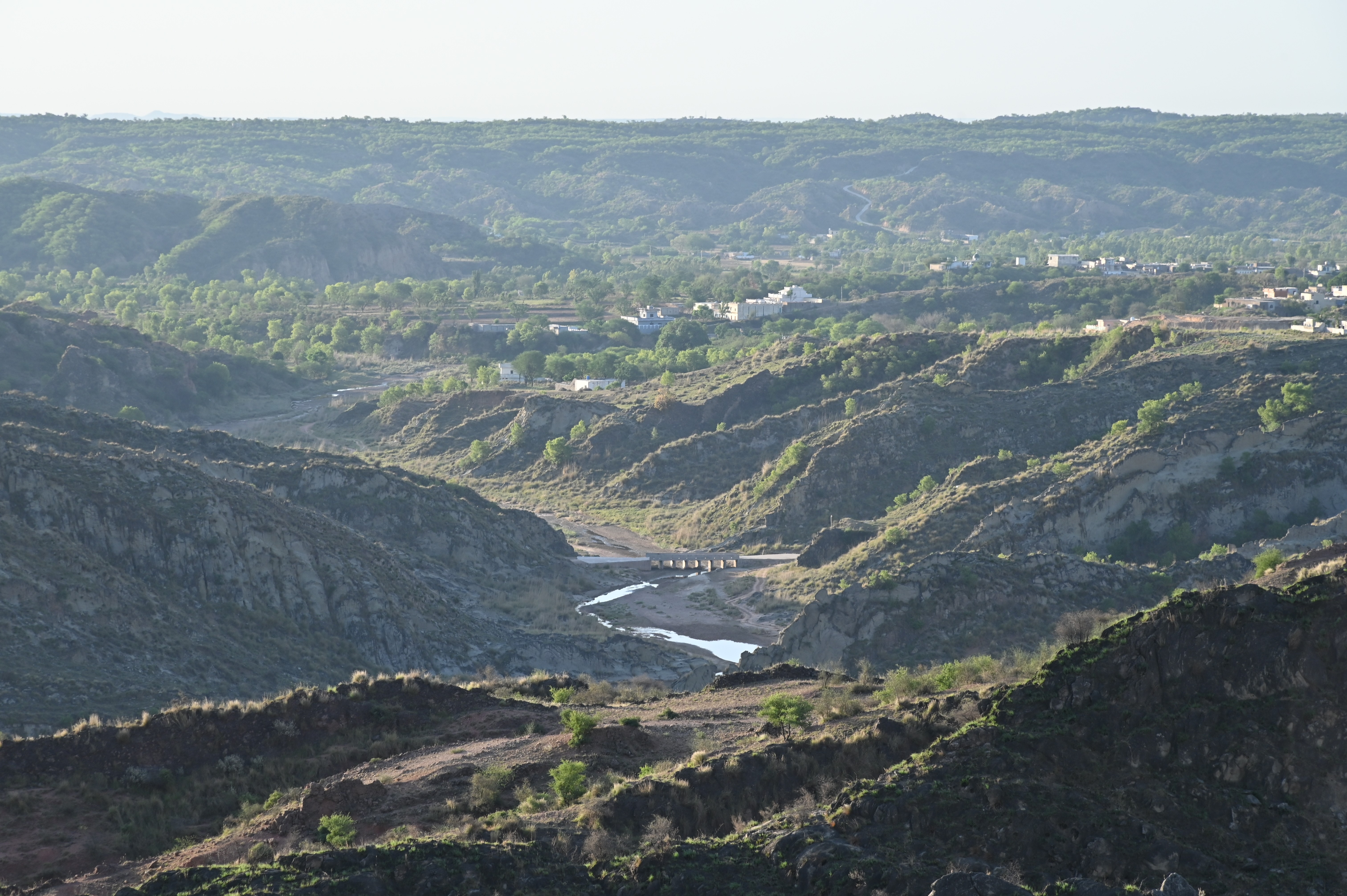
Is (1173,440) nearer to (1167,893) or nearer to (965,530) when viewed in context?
(965,530)

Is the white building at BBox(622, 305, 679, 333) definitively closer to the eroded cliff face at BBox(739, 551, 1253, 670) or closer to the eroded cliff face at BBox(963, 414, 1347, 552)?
the eroded cliff face at BBox(963, 414, 1347, 552)

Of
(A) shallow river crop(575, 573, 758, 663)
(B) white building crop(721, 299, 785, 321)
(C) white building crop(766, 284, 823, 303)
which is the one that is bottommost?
(A) shallow river crop(575, 573, 758, 663)

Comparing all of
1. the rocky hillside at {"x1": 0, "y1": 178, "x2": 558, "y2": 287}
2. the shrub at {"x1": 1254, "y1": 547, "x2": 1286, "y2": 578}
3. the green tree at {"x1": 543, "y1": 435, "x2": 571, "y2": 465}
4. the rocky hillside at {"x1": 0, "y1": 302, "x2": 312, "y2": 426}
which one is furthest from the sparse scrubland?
the rocky hillside at {"x1": 0, "y1": 178, "x2": 558, "y2": 287}

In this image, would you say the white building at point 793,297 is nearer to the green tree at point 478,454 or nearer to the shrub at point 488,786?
the green tree at point 478,454

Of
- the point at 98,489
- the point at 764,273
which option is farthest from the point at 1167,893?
the point at 764,273

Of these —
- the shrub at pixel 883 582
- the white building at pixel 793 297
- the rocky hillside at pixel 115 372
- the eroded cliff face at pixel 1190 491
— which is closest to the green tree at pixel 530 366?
the rocky hillside at pixel 115 372
